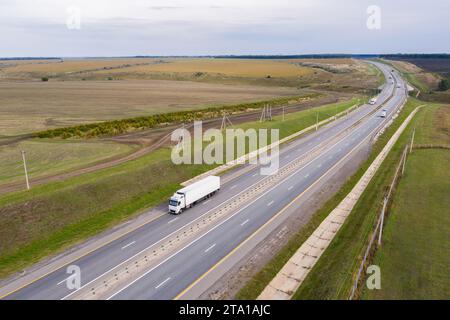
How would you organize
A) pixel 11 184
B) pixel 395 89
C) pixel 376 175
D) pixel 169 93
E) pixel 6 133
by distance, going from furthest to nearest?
pixel 395 89 → pixel 169 93 → pixel 6 133 → pixel 376 175 → pixel 11 184

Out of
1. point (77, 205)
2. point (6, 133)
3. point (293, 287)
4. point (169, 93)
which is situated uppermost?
point (169, 93)

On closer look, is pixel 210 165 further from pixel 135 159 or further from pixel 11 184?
pixel 11 184

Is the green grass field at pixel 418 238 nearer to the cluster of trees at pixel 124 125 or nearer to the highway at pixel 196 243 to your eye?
Answer: the highway at pixel 196 243

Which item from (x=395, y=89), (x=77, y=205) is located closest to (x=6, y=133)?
(x=77, y=205)

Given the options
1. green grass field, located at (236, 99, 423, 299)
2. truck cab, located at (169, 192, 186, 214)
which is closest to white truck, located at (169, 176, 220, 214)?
truck cab, located at (169, 192, 186, 214)

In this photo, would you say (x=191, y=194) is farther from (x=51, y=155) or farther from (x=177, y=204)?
(x=51, y=155)

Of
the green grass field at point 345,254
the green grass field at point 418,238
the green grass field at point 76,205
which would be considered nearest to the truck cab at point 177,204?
Answer: the green grass field at point 76,205
